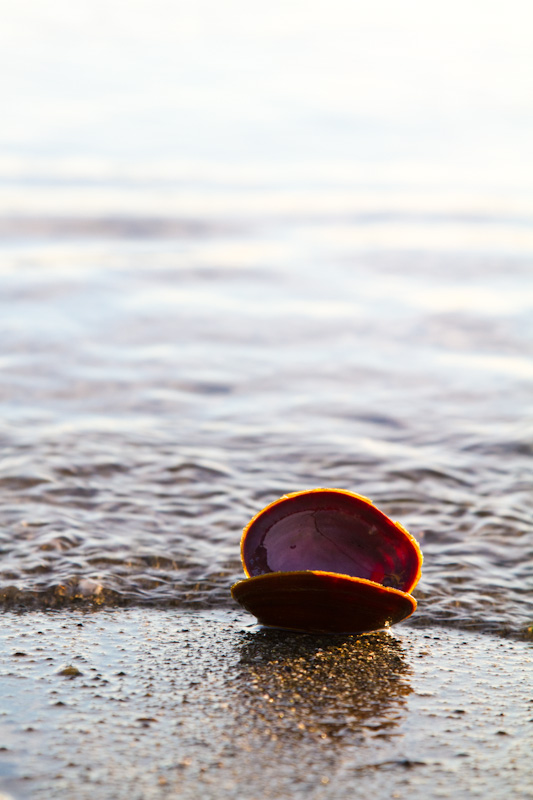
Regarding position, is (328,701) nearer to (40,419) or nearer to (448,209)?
(40,419)

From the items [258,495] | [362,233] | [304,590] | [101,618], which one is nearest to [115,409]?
[258,495]

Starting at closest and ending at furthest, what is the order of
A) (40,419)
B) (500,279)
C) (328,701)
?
(328,701) < (40,419) < (500,279)

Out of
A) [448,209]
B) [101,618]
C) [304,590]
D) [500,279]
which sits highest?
[448,209]

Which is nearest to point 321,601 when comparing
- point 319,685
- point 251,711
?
point 319,685

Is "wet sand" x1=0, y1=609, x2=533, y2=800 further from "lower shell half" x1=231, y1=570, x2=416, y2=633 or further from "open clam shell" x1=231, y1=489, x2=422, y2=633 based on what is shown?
"open clam shell" x1=231, y1=489, x2=422, y2=633

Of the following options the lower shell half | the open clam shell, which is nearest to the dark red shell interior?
the open clam shell

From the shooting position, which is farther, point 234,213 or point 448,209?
point 448,209
